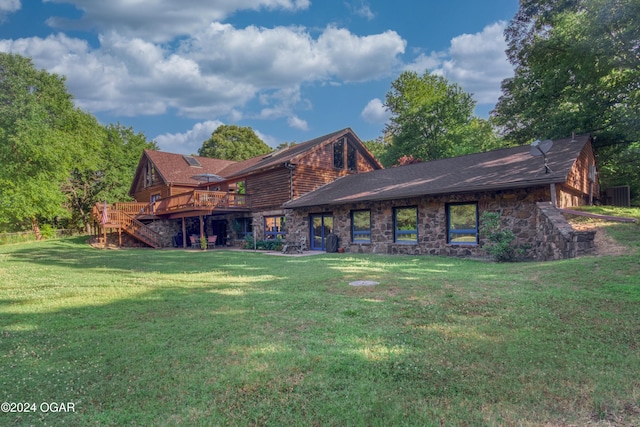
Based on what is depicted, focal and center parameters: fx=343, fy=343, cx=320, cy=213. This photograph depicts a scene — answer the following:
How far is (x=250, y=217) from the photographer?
22.4 m

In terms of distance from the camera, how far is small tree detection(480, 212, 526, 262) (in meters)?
10.5

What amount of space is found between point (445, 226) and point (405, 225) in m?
1.83

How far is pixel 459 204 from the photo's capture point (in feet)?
42.7

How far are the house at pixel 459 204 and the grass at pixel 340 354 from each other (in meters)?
4.89

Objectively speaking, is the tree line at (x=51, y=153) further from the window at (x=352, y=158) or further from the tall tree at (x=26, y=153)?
the window at (x=352, y=158)

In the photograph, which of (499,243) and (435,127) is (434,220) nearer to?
(499,243)

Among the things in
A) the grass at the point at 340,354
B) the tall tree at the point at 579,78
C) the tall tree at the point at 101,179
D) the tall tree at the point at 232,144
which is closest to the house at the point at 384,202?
the tall tree at the point at 579,78

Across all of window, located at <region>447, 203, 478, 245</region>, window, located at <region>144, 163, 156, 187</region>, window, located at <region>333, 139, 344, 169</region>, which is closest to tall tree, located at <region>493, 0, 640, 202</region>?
window, located at <region>447, 203, 478, 245</region>

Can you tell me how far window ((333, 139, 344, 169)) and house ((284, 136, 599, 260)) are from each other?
11.8 ft

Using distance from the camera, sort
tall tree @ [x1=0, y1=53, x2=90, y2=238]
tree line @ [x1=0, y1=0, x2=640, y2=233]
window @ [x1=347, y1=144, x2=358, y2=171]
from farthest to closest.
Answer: tall tree @ [x1=0, y1=53, x2=90, y2=238] < window @ [x1=347, y1=144, x2=358, y2=171] < tree line @ [x1=0, y1=0, x2=640, y2=233]

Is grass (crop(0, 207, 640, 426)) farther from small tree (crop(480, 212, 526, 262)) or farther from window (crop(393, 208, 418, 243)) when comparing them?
window (crop(393, 208, 418, 243))

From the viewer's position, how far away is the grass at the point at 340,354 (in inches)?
98.8

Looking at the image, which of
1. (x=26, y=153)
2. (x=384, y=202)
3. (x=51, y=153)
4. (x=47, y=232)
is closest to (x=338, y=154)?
(x=384, y=202)

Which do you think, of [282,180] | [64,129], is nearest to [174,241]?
[282,180]
